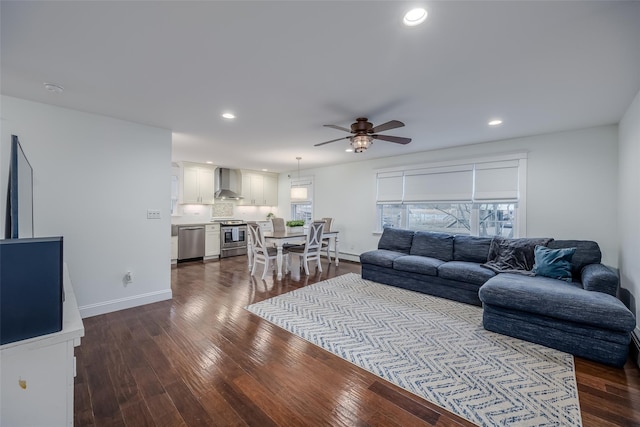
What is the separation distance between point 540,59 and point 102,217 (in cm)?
464

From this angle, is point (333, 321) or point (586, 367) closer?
point (586, 367)

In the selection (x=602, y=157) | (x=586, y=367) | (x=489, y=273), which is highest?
(x=602, y=157)

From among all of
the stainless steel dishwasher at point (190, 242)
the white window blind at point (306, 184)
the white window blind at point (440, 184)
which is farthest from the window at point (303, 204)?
the white window blind at point (440, 184)

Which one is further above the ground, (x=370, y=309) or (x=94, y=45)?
(x=94, y=45)

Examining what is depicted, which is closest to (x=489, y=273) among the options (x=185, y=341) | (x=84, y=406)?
(x=185, y=341)

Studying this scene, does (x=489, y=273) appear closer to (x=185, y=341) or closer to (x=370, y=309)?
(x=370, y=309)

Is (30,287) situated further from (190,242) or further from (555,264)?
(190,242)

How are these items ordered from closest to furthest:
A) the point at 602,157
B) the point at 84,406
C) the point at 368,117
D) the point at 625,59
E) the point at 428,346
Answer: the point at 84,406
the point at 625,59
the point at 428,346
the point at 368,117
the point at 602,157

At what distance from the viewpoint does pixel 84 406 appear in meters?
1.66

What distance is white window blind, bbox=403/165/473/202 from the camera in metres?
4.55

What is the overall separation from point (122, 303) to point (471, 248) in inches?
195

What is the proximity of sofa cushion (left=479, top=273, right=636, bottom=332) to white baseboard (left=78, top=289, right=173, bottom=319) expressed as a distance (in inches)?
159

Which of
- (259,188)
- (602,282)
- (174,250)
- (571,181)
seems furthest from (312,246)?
(571,181)

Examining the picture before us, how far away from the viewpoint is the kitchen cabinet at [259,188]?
7.43 meters
